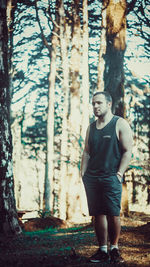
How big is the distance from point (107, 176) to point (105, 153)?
0.88ft

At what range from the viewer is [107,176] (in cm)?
408

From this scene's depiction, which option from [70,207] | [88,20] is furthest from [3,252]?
[88,20]

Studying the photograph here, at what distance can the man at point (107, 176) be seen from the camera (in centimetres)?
407

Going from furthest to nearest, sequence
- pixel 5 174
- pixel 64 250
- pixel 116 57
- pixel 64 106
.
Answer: pixel 64 106, pixel 116 57, pixel 5 174, pixel 64 250

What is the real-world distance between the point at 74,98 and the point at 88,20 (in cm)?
359

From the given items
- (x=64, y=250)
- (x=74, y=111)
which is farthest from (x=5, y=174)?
(x=74, y=111)

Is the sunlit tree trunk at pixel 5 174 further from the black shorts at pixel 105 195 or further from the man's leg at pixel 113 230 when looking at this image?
the man's leg at pixel 113 230

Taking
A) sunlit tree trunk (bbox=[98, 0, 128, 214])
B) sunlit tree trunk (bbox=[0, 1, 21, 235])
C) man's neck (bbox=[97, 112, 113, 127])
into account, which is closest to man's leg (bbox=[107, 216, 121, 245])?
man's neck (bbox=[97, 112, 113, 127])

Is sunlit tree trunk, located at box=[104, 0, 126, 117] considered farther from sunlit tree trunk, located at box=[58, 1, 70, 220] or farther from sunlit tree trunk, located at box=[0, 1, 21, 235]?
sunlit tree trunk, located at box=[58, 1, 70, 220]

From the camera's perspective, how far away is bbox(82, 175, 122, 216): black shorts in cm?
406

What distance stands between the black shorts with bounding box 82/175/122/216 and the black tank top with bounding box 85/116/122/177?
3.2 inches

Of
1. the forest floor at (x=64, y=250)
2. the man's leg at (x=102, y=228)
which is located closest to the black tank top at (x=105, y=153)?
the man's leg at (x=102, y=228)

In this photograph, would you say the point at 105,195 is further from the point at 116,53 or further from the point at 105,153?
the point at 116,53

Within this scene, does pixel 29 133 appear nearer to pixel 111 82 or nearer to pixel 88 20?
pixel 88 20
